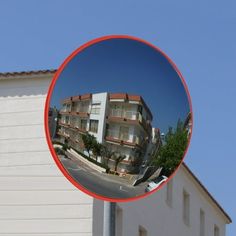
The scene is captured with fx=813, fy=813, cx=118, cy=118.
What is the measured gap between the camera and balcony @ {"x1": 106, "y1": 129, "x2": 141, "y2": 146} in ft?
12.3

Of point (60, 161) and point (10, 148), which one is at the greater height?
point (10, 148)

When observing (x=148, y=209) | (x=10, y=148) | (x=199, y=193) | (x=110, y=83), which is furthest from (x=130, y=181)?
(x=199, y=193)

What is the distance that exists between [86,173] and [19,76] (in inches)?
801

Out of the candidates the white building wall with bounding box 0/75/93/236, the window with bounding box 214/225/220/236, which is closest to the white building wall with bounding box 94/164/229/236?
the window with bounding box 214/225/220/236

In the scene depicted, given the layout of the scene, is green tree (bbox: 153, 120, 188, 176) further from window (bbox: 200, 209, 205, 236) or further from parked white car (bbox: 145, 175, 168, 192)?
window (bbox: 200, 209, 205, 236)

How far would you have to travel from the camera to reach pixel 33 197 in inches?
900

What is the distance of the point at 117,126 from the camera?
374 centimetres

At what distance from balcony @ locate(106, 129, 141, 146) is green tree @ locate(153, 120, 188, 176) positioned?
137 millimetres

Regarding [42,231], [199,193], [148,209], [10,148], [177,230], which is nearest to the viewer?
[42,231]

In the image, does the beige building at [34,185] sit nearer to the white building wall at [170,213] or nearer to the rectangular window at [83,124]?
the white building wall at [170,213]

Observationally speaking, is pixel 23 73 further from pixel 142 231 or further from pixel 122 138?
pixel 122 138

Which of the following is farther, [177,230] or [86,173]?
[177,230]

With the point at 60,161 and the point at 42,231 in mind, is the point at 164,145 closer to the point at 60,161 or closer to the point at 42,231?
the point at 60,161

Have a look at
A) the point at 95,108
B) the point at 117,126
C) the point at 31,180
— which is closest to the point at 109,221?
the point at 117,126
